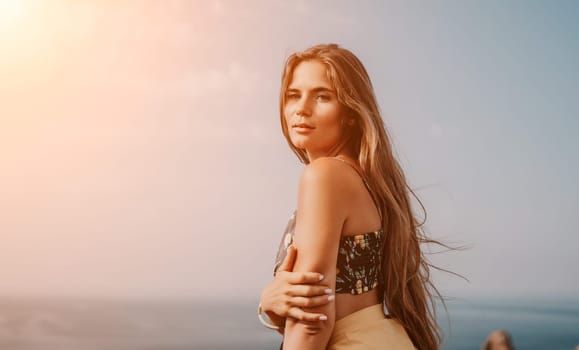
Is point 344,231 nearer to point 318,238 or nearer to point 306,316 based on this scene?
point 318,238

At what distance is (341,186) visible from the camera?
1.56 metres

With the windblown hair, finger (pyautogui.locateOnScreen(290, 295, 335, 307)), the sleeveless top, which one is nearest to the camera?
finger (pyautogui.locateOnScreen(290, 295, 335, 307))

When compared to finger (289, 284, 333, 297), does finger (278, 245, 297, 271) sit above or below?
above

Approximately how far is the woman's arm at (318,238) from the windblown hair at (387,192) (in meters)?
0.16

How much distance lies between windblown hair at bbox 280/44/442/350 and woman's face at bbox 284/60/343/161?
0.02m

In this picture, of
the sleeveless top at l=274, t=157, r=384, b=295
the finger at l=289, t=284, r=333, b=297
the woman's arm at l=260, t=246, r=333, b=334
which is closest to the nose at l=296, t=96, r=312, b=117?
the sleeveless top at l=274, t=157, r=384, b=295

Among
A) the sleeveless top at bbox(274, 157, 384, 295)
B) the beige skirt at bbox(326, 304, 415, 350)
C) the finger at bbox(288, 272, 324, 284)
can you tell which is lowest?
the beige skirt at bbox(326, 304, 415, 350)

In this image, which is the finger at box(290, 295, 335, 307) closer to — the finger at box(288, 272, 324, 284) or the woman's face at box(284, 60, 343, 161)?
the finger at box(288, 272, 324, 284)

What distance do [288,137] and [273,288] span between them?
489 millimetres

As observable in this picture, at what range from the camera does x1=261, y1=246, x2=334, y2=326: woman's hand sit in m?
1.49

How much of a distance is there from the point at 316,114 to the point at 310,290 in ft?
1.62

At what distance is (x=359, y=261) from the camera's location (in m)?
1.60

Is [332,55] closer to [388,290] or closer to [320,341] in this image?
[388,290]

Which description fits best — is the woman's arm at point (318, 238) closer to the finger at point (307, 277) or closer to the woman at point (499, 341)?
the finger at point (307, 277)
